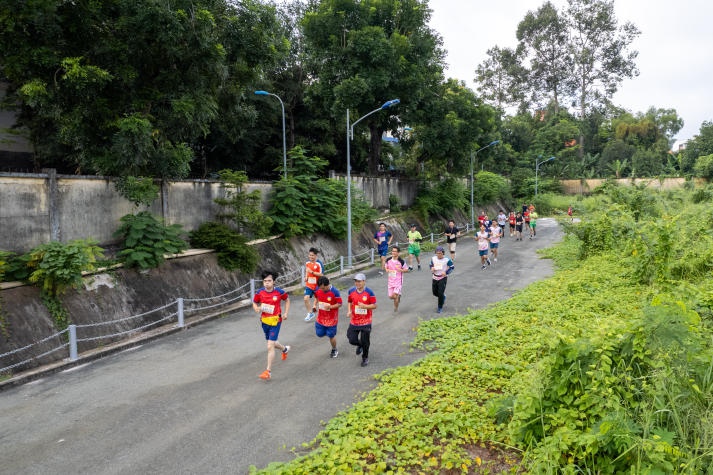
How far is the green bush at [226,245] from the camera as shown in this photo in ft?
47.5

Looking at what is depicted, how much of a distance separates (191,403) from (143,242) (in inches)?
252

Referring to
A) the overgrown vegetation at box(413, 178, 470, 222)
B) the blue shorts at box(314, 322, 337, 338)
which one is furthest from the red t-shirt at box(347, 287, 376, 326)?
the overgrown vegetation at box(413, 178, 470, 222)

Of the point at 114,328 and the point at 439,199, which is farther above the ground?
the point at 439,199

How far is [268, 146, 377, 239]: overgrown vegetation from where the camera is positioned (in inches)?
708

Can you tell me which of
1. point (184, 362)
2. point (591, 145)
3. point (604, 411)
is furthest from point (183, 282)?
point (591, 145)

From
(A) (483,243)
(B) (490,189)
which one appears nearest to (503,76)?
(B) (490,189)

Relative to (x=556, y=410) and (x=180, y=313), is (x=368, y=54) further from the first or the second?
(x=556, y=410)

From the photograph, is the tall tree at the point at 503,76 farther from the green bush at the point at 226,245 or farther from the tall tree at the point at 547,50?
the green bush at the point at 226,245

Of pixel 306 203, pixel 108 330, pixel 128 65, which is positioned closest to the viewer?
pixel 108 330

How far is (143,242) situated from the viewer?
473 inches

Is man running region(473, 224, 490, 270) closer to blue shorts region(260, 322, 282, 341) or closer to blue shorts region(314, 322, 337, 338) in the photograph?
blue shorts region(314, 322, 337, 338)

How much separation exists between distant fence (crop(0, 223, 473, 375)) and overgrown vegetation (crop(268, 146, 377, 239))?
308cm

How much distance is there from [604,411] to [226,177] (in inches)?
554

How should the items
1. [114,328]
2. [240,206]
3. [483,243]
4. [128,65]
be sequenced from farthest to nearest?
[483,243]
[240,206]
[128,65]
[114,328]
